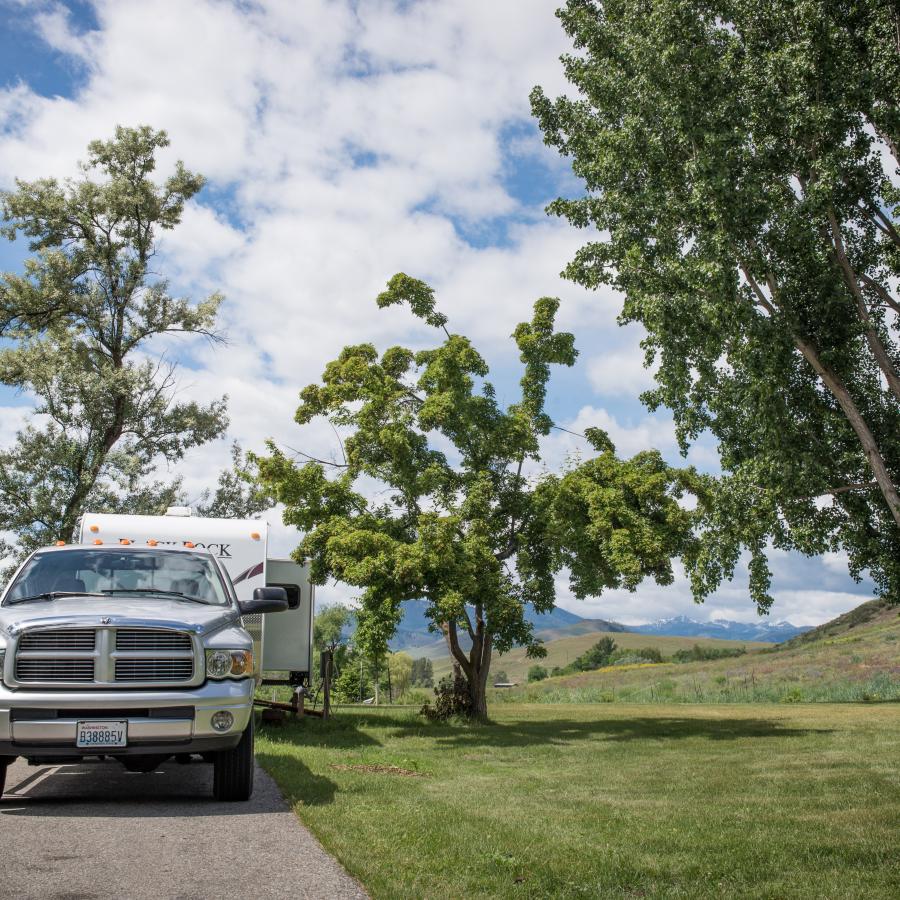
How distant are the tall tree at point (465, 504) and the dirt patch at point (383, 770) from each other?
7050mm

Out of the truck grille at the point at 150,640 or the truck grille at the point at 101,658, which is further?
the truck grille at the point at 150,640

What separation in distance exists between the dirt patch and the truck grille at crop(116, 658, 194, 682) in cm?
439

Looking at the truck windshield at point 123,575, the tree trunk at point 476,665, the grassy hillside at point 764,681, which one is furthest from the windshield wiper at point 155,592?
the grassy hillside at point 764,681

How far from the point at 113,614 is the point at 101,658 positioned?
0.39m

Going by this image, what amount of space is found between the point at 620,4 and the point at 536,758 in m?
16.0

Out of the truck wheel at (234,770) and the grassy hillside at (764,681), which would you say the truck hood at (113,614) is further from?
the grassy hillside at (764,681)

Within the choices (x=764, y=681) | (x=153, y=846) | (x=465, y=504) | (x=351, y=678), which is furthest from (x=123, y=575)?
(x=351, y=678)

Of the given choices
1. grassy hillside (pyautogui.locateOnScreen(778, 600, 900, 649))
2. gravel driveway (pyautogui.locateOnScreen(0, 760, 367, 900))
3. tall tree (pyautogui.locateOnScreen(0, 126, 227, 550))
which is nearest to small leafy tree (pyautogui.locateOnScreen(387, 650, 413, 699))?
grassy hillside (pyautogui.locateOnScreen(778, 600, 900, 649))

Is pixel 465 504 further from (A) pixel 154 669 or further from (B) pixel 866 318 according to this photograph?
(A) pixel 154 669

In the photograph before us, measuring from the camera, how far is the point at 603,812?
8.95m

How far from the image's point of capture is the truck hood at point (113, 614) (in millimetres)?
7754

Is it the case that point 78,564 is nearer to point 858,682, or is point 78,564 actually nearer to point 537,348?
point 537,348

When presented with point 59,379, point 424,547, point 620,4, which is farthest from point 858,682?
point 59,379

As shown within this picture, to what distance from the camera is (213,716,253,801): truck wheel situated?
8406mm
